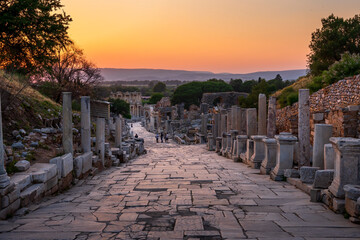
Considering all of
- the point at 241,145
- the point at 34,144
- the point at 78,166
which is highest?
the point at 34,144

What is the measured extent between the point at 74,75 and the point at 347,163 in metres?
25.4

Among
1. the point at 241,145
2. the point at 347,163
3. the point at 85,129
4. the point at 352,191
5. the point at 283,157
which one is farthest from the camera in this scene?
the point at 241,145

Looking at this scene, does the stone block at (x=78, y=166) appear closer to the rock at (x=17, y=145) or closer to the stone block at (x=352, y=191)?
the rock at (x=17, y=145)

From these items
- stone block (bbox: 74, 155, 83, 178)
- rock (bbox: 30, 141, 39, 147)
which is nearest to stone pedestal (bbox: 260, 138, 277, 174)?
stone block (bbox: 74, 155, 83, 178)

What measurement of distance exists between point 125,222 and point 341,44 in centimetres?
2877

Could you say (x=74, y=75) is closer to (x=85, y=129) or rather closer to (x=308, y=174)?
(x=85, y=129)

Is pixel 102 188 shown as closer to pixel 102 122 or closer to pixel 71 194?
pixel 71 194

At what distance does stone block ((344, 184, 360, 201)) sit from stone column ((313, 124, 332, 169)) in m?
2.18

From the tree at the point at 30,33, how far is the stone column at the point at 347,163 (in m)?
11.7

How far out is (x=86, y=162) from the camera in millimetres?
10047

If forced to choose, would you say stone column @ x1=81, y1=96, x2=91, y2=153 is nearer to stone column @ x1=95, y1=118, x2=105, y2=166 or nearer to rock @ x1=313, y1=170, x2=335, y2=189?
stone column @ x1=95, y1=118, x2=105, y2=166

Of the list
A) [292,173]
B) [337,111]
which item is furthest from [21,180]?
[337,111]

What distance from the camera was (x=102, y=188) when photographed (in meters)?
8.18

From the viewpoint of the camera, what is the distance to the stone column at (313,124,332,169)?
23.3ft
